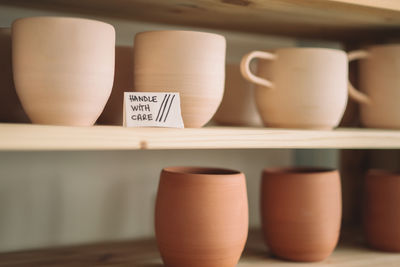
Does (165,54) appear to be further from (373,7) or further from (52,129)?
(373,7)

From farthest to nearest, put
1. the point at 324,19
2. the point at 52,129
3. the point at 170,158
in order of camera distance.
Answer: the point at 170,158 → the point at 324,19 → the point at 52,129

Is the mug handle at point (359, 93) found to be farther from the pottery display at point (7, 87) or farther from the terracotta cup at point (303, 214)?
the pottery display at point (7, 87)

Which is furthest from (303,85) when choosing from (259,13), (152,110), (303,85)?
(152,110)

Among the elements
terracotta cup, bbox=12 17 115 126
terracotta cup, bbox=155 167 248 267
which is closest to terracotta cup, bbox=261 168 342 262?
terracotta cup, bbox=155 167 248 267

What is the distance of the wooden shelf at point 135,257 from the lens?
92cm

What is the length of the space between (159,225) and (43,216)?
0.32m

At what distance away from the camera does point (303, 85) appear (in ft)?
2.86

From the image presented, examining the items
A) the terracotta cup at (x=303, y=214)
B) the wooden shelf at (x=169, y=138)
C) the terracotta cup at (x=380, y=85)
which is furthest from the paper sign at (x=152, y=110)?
the terracotta cup at (x=380, y=85)

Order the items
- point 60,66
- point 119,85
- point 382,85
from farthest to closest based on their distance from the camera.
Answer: point 382,85
point 119,85
point 60,66

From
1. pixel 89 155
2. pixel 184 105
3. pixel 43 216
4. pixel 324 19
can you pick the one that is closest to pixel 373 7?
pixel 324 19

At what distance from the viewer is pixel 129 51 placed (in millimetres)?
874

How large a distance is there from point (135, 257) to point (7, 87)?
40 cm

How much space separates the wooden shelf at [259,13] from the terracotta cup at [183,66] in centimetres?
12

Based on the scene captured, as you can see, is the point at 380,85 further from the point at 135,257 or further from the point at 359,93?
the point at 135,257
